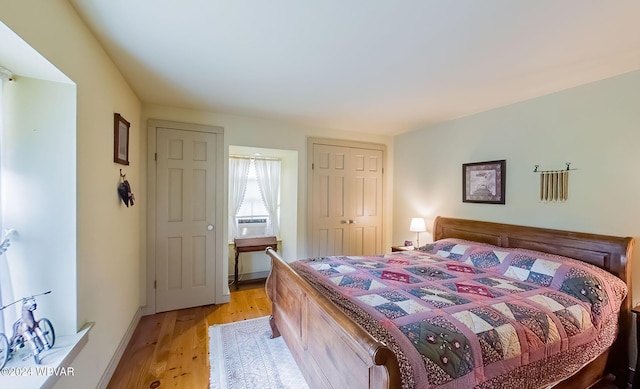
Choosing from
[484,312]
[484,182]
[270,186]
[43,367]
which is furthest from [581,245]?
[270,186]

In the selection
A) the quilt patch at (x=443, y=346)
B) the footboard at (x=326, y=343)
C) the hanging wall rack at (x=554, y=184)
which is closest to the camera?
the footboard at (x=326, y=343)

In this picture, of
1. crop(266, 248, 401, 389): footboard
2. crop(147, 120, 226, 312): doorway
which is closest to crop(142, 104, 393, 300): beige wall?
crop(147, 120, 226, 312): doorway

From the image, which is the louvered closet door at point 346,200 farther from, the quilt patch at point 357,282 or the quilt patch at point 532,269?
the quilt patch at point 532,269

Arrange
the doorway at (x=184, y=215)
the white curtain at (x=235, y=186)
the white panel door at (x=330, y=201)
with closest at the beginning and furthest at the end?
the doorway at (x=184, y=215)
the white panel door at (x=330, y=201)
the white curtain at (x=235, y=186)

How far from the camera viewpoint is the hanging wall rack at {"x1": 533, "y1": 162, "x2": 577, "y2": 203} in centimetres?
235

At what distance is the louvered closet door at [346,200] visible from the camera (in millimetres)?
3863

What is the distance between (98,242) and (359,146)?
3.33 meters

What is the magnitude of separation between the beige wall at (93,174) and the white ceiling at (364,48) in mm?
193

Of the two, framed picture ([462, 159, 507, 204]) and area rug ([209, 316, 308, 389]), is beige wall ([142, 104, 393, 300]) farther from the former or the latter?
framed picture ([462, 159, 507, 204])

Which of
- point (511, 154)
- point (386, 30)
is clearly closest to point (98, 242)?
point (386, 30)

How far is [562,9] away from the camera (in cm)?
136

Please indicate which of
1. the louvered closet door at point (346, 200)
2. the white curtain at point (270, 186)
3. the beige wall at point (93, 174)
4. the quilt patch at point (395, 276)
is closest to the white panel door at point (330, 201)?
the louvered closet door at point (346, 200)

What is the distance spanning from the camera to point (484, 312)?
150 cm

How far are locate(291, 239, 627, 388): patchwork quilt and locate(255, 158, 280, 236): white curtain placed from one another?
1.93m
